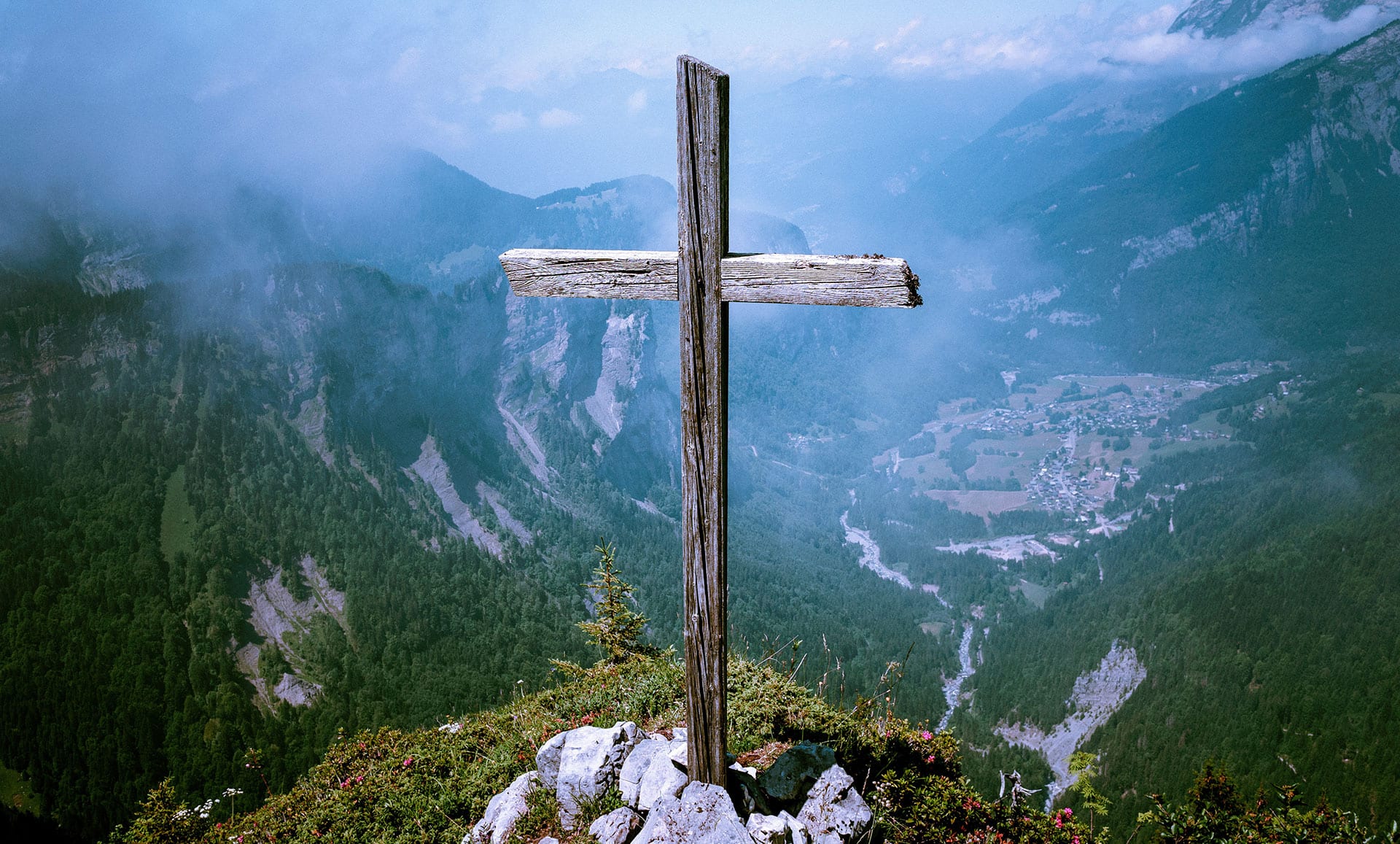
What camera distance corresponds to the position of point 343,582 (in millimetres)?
78438

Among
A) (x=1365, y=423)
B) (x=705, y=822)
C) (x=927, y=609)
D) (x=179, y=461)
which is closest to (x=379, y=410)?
(x=179, y=461)

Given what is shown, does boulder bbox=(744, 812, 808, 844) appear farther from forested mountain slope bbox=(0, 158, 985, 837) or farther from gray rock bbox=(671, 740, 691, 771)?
forested mountain slope bbox=(0, 158, 985, 837)

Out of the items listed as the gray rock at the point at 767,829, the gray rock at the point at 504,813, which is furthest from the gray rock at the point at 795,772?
the gray rock at the point at 504,813

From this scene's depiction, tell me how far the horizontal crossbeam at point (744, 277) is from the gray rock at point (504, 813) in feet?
18.5

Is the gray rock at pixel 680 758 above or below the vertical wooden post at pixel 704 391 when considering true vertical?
below

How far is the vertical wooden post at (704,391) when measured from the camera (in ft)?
16.5

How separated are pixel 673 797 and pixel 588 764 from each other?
4.98 ft

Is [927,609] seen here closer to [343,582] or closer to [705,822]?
[343,582]

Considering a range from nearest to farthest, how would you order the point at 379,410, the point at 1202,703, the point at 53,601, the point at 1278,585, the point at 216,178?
the point at 53,601
the point at 1202,703
the point at 1278,585
the point at 379,410
the point at 216,178

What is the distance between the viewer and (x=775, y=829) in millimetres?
5996

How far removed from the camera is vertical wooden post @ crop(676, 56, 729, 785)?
5031 millimetres

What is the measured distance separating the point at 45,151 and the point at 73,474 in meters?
122

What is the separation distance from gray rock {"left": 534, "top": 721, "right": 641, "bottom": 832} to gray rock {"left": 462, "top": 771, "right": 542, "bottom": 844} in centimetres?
31

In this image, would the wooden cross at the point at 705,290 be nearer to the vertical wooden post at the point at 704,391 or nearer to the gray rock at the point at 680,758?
the vertical wooden post at the point at 704,391
